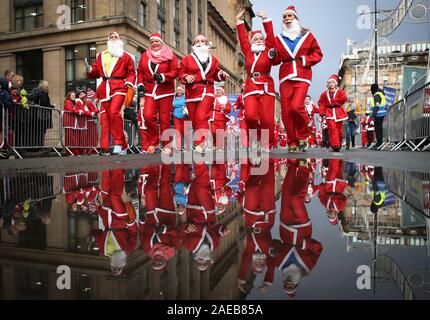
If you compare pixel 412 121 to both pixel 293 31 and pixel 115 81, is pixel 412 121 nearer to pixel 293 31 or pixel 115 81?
pixel 293 31

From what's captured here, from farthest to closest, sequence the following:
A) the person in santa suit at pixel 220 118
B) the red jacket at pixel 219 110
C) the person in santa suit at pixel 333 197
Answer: the red jacket at pixel 219 110, the person in santa suit at pixel 220 118, the person in santa suit at pixel 333 197

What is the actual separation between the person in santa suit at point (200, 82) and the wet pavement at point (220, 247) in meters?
5.18

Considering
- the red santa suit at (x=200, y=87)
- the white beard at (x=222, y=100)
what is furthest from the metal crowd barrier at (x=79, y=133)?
the red santa suit at (x=200, y=87)

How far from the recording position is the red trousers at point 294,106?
621 cm

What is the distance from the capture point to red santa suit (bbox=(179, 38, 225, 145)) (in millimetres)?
6938

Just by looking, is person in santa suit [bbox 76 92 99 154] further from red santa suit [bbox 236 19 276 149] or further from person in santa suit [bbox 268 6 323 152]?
person in santa suit [bbox 268 6 323 152]

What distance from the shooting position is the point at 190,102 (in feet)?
23.2

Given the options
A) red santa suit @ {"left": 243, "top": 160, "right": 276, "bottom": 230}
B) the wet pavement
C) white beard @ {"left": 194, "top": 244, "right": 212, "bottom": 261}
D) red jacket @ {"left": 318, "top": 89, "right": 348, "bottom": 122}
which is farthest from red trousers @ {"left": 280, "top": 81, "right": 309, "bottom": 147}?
white beard @ {"left": 194, "top": 244, "right": 212, "bottom": 261}

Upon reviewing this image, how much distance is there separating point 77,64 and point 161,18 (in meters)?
8.33

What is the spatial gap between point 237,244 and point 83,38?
86.5 feet

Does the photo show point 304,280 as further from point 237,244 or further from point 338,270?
point 237,244

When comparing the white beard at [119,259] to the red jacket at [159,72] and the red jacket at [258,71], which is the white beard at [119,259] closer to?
the red jacket at [258,71]

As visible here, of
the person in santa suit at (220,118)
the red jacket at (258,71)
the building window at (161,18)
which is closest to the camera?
the red jacket at (258,71)

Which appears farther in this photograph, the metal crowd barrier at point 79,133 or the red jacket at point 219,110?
the red jacket at point 219,110
